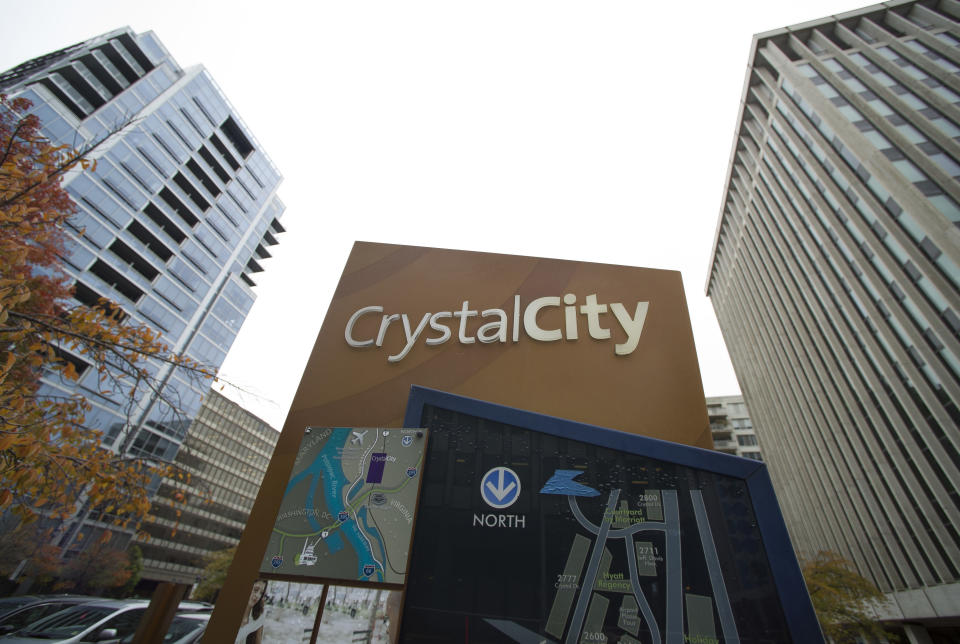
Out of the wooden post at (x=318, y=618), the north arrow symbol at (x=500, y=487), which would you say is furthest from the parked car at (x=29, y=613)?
the north arrow symbol at (x=500, y=487)

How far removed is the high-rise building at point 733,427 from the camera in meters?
51.7

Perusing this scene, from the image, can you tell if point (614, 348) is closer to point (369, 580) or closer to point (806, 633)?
point (806, 633)

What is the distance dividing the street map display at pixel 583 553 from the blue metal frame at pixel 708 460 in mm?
103

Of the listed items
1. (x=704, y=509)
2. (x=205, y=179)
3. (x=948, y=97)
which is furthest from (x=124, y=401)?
(x=948, y=97)

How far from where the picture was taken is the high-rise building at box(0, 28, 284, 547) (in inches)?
1471

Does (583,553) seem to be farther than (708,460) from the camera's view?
No

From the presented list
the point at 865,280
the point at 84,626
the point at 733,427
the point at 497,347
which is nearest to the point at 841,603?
the point at 865,280

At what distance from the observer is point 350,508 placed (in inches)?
268

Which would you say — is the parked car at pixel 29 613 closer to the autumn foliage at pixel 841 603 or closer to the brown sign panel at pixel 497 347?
the brown sign panel at pixel 497 347

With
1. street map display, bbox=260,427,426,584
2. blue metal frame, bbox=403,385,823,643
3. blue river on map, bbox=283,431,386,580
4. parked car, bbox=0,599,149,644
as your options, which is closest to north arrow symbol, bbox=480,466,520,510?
blue metal frame, bbox=403,385,823,643

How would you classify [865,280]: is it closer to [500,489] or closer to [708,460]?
[708,460]

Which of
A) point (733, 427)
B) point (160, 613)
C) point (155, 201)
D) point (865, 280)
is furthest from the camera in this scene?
point (733, 427)

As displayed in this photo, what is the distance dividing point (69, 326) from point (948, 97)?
3750 cm

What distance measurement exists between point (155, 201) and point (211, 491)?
3469 cm
